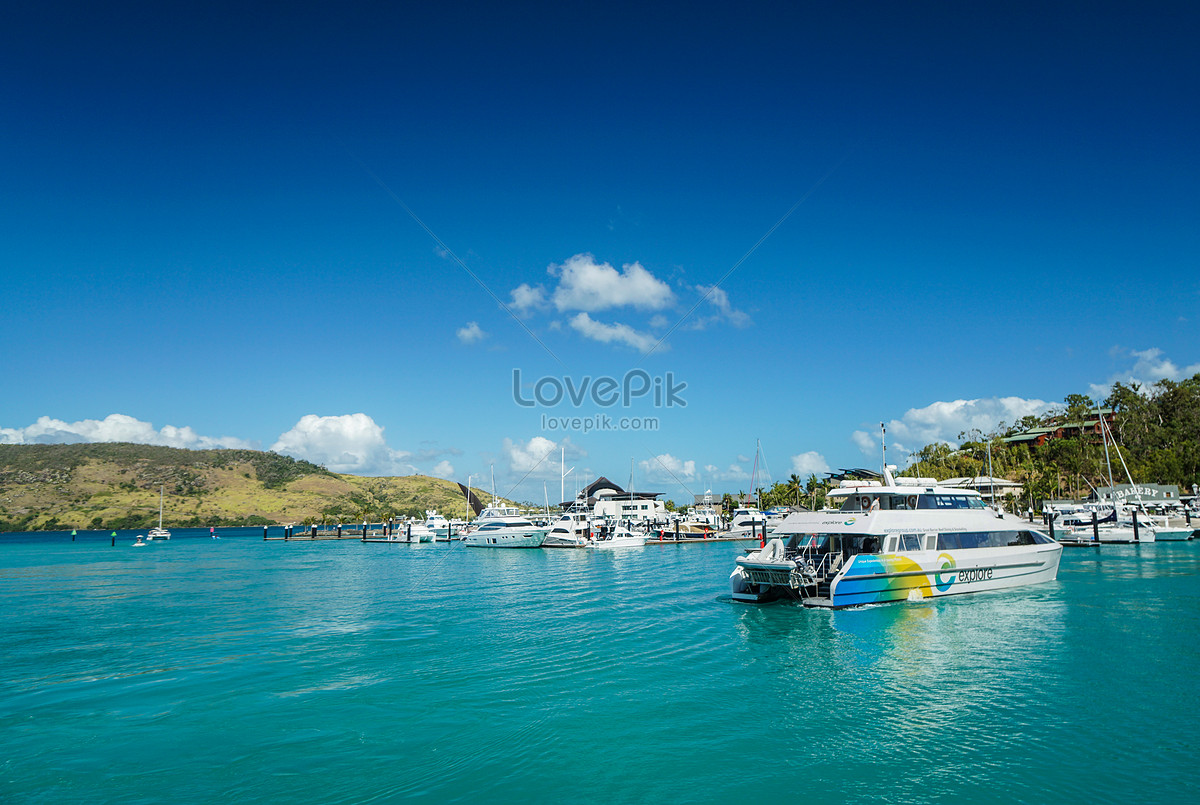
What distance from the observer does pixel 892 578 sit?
29344 mm

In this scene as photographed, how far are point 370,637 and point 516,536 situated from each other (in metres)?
58.1

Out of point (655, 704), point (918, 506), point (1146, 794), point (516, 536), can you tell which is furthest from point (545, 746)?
point (516, 536)

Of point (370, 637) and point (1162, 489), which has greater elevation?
point (1162, 489)

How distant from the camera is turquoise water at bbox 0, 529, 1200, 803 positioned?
12.5m

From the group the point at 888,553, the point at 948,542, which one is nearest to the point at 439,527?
the point at 948,542

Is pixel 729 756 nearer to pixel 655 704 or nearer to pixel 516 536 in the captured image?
pixel 655 704

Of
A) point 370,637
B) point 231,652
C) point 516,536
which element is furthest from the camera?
point 516,536

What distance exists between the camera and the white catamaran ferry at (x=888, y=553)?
29203 mm

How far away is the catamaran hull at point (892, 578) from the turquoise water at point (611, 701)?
0.85 metres

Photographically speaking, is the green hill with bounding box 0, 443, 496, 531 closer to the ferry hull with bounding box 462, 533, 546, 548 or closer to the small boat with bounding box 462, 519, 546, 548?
the small boat with bounding box 462, 519, 546, 548

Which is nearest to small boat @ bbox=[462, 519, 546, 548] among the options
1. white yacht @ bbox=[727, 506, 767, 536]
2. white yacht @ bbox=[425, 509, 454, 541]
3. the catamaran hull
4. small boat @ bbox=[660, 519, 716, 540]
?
small boat @ bbox=[660, 519, 716, 540]

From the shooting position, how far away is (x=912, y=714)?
51.8ft

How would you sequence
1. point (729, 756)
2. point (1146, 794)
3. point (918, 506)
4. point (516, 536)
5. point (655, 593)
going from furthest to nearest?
point (516, 536)
point (655, 593)
point (918, 506)
point (729, 756)
point (1146, 794)

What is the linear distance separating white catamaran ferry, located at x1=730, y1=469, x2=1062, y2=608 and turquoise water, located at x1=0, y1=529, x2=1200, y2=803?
41.2 inches
